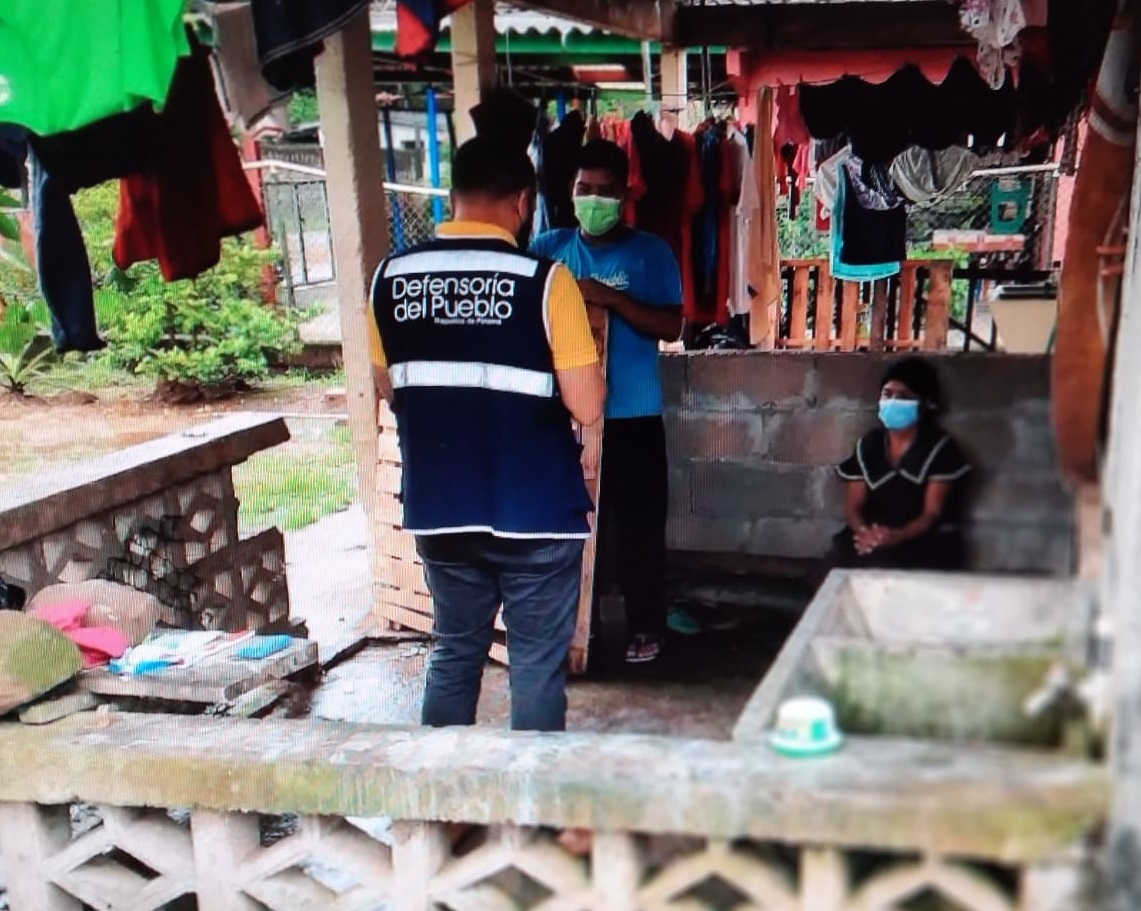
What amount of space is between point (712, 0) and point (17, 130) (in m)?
4.18

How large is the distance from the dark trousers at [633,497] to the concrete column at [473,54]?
1339 millimetres

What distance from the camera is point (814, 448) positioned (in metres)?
2.89

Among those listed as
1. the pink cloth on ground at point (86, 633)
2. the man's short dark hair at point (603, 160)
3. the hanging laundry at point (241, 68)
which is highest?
the hanging laundry at point (241, 68)

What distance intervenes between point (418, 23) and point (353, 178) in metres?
1.56

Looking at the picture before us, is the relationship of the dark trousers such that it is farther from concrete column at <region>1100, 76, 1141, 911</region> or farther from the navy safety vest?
concrete column at <region>1100, 76, 1141, 911</region>

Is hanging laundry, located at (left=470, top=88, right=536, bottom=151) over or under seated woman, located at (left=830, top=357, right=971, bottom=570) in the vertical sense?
over

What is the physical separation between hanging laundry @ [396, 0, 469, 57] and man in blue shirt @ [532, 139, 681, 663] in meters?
1.55

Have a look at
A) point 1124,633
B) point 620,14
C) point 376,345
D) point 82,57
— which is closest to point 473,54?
point 620,14

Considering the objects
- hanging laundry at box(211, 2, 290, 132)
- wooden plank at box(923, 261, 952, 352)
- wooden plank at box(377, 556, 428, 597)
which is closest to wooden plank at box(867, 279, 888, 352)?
wooden plank at box(923, 261, 952, 352)

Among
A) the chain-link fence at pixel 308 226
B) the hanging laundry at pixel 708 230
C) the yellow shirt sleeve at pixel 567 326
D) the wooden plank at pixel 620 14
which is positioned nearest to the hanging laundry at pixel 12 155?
the yellow shirt sleeve at pixel 567 326

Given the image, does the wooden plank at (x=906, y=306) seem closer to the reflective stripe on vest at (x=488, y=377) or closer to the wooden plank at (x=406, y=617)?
the reflective stripe on vest at (x=488, y=377)

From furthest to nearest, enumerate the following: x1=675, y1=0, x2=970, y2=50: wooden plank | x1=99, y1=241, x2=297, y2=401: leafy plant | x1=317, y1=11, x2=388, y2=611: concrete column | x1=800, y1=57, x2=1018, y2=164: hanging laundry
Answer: x1=99, y1=241, x2=297, y2=401: leafy plant < x1=675, y1=0, x2=970, y2=50: wooden plank < x1=800, y1=57, x2=1018, y2=164: hanging laundry < x1=317, y1=11, x2=388, y2=611: concrete column

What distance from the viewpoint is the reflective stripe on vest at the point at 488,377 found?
96.4 inches

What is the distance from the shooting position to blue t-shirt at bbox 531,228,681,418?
3.62 metres
